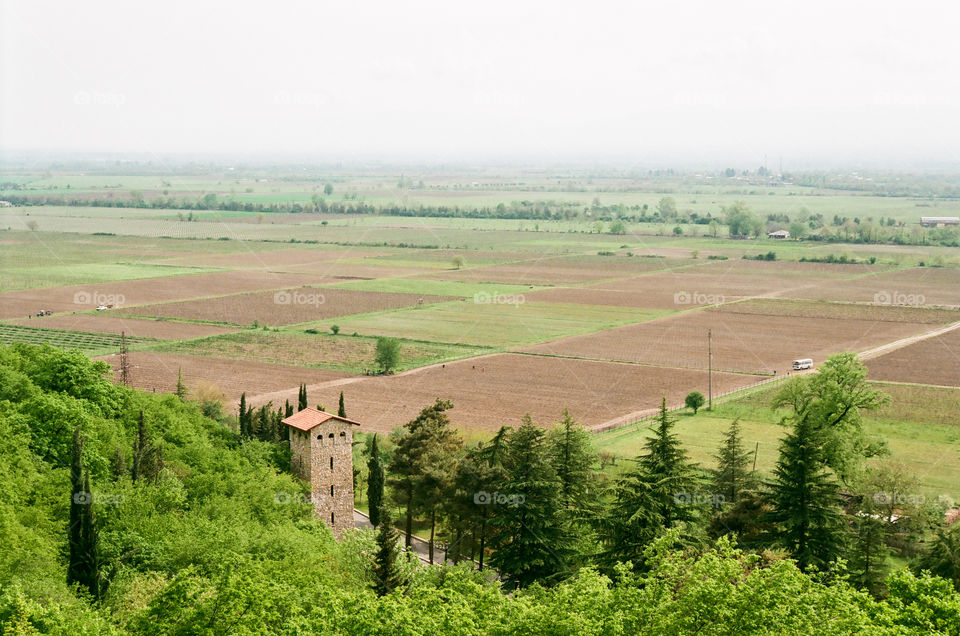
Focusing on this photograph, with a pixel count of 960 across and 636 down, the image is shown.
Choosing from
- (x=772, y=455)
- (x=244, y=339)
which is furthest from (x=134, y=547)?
(x=244, y=339)

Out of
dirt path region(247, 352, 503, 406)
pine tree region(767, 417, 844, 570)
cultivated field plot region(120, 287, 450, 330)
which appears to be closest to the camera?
pine tree region(767, 417, 844, 570)

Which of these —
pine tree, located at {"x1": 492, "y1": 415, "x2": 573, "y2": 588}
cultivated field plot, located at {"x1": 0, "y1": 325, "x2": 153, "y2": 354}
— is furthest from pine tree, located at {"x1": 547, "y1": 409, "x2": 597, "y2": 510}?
cultivated field plot, located at {"x1": 0, "y1": 325, "x2": 153, "y2": 354}

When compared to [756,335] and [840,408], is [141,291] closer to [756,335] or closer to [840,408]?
[756,335]

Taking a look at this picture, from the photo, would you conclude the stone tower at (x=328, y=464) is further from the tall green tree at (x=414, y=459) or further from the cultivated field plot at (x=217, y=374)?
the cultivated field plot at (x=217, y=374)

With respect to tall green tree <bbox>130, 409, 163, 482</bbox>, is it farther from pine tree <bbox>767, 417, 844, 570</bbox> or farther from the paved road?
pine tree <bbox>767, 417, 844, 570</bbox>

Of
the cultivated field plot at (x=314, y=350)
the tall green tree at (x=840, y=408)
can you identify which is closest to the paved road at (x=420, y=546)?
the tall green tree at (x=840, y=408)

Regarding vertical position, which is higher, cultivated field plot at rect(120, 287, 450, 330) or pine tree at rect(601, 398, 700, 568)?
pine tree at rect(601, 398, 700, 568)

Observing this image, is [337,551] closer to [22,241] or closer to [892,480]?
[892,480]
